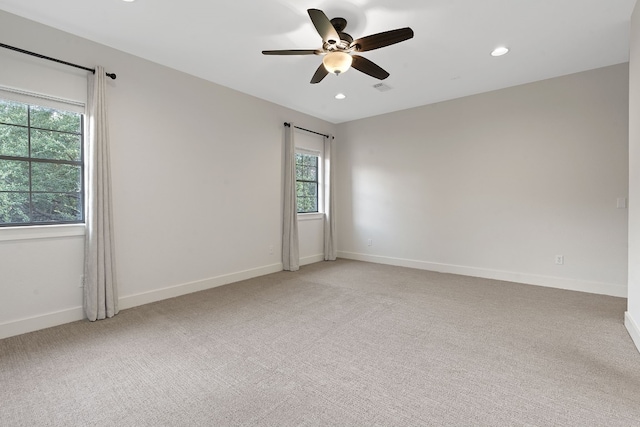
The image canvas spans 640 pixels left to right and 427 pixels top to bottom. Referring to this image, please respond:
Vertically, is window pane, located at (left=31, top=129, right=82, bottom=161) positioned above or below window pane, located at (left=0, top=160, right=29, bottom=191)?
above

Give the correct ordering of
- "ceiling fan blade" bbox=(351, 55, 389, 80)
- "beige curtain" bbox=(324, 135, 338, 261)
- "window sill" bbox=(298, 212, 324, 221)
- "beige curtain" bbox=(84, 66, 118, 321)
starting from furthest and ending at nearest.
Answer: "beige curtain" bbox=(324, 135, 338, 261) < "window sill" bbox=(298, 212, 324, 221) < "beige curtain" bbox=(84, 66, 118, 321) < "ceiling fan blade" bbox=(351, 55, 389, 80)

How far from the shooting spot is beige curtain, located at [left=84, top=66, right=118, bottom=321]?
3104 mm

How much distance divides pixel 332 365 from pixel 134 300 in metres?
2.55

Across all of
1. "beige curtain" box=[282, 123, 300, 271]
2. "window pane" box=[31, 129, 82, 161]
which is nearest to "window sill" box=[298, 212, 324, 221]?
"beige curtain" box=[282, 123, 300, 271]

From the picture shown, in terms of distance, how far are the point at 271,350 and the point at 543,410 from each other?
72.1 inches

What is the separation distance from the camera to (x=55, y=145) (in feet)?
10.1

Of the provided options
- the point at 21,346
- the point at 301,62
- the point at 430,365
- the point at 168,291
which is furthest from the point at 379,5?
the point at 21,346

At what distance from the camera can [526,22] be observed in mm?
2914

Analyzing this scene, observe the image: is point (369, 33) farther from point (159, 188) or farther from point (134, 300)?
point (134, 300)

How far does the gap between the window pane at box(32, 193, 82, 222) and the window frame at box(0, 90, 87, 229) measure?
24 mm

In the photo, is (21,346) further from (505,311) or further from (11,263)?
(505,311)

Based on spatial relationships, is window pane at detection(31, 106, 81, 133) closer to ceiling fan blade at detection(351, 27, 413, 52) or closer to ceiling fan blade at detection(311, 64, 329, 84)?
ceiling fan blade at detection(311, 64, 329, 84)

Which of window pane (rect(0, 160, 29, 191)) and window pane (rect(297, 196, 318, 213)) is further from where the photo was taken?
window pane (rect(297, 196, 318, 213))

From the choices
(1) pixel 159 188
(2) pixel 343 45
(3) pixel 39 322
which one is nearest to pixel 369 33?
(2) pixel 343 45
